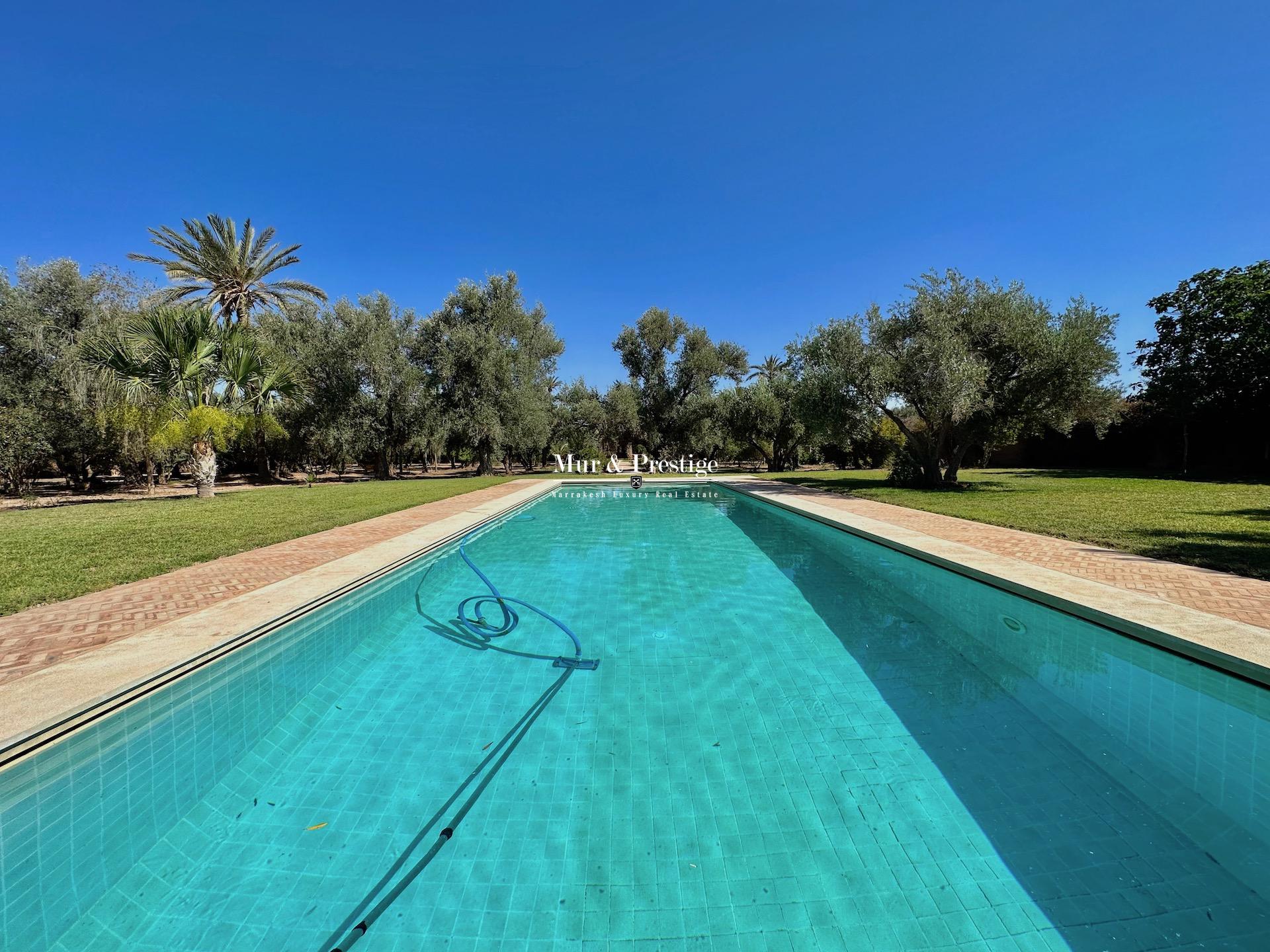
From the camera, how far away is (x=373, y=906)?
6.16 ft

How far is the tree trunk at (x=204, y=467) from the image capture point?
13.6 metres

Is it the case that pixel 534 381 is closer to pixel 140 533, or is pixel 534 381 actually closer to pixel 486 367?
pixel 486 367

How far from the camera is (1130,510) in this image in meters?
9.78

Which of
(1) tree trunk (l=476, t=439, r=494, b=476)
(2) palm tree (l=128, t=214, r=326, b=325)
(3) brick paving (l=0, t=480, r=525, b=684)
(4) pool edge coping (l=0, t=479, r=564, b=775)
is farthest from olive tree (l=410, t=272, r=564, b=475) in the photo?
(4) pool edge coping (l=0, t=479, r=564, b=775)

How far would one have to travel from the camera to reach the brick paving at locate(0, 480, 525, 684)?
3.35m

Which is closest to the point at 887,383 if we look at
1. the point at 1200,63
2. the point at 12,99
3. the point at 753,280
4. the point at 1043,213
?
the point at 1043,213

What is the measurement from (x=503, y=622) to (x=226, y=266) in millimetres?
23240

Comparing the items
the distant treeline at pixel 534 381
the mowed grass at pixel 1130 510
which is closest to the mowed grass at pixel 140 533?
the distant treeline at pixel 534 381

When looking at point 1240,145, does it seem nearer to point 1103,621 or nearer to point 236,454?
point 1103,621

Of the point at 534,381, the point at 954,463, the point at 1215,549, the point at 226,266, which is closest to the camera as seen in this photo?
the point at 1215,549

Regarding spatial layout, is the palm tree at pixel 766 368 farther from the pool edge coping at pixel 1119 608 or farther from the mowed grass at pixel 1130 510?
the pool edge coping at pixel 1119 608

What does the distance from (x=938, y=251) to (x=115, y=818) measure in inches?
770

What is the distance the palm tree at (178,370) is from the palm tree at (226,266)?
7.07m

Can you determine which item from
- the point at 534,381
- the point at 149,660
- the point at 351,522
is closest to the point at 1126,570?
the point at 149,660
